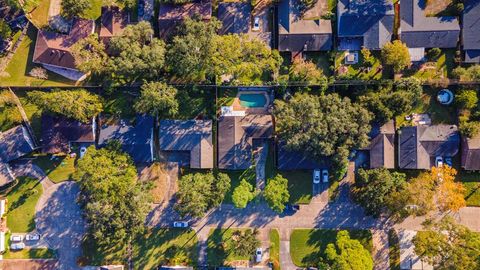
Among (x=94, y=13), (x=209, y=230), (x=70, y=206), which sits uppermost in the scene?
(x=94, y=13)

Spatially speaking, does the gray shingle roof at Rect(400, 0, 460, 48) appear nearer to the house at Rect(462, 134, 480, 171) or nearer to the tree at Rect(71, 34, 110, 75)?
the house at Rect(462, 134, 480, 171)

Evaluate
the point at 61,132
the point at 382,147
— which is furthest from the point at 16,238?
the point at 382,147

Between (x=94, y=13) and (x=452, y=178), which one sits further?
(x=94, y=13)

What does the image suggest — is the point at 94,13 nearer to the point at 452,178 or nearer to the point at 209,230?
the point at 209,230

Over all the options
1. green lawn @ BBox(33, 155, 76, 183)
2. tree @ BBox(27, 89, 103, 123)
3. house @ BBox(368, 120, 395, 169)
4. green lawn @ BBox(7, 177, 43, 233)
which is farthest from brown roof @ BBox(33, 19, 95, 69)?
house @ BBox(368, 120, 395, 169)

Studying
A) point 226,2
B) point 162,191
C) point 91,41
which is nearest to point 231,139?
point 162,191

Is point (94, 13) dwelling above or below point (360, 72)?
above

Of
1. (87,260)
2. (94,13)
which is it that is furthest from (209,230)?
(94,13)

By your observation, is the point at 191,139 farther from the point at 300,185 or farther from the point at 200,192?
the point at 300,185
